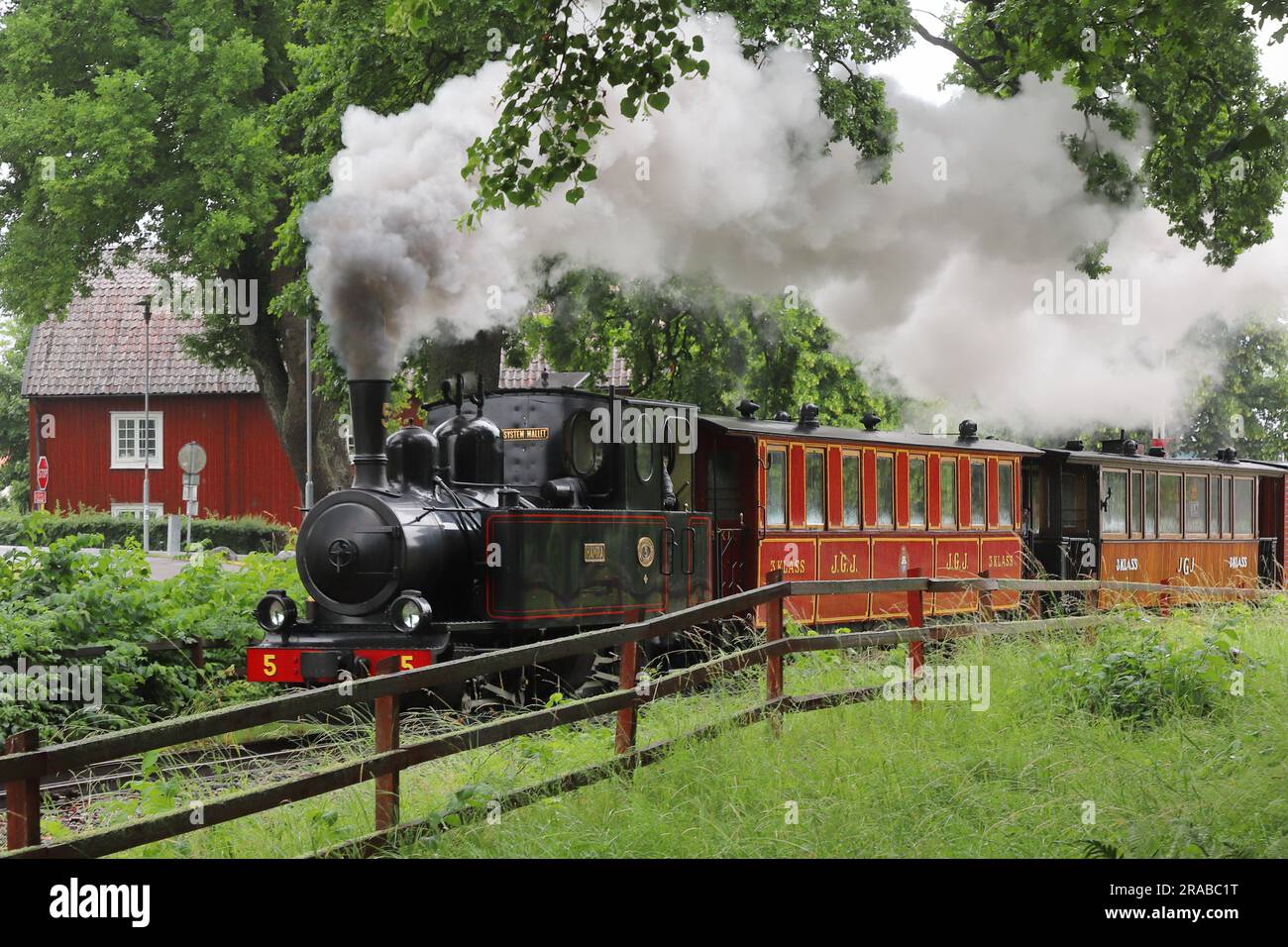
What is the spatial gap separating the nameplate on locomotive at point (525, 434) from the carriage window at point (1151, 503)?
11.4 m

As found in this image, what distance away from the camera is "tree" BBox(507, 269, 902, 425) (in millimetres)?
20484

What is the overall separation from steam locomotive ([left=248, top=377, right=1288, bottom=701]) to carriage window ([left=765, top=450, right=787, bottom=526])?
0.02 meters

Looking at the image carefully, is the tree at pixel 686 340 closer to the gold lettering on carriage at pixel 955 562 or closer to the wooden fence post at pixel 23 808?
the gold lettering on carriage at pixel 955 562

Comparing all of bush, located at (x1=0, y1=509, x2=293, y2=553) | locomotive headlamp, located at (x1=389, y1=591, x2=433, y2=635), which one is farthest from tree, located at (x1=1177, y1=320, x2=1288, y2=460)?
locomotive headlamp, located at (x1=389, y1=591, x2=433, y2=635)

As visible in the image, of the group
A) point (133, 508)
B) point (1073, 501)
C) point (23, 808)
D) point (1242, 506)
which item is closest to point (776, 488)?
point (1073, 501)

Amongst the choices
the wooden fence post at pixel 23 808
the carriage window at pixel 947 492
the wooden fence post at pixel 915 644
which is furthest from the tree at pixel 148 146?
the wooden fence post at pixel 23 808

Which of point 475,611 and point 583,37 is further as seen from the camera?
point 475,611

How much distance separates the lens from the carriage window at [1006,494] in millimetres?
16953

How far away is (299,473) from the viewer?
23906 millimetres

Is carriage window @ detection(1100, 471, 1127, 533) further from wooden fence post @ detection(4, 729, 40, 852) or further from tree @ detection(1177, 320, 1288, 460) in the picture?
tree @ detection(1177, 320, 1288, 460)
